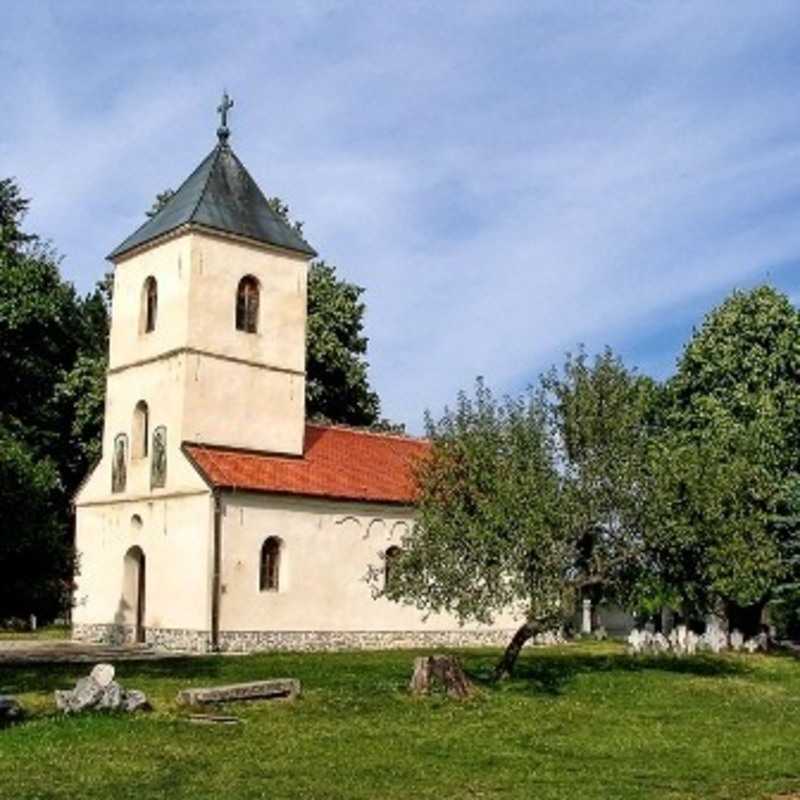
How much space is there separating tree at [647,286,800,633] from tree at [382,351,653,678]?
1057 mm

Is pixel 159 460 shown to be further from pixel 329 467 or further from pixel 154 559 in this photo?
pixel 329 467

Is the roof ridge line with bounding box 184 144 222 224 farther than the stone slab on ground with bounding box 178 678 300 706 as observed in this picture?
Yes

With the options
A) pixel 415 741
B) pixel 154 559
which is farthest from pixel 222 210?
pixel 415 741

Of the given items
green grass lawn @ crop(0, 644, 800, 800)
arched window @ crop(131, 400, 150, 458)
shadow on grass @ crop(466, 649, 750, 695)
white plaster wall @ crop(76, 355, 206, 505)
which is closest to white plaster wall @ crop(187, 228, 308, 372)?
white plaster wall @ crop(76, 355, 206, 505)

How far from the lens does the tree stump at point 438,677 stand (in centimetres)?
2345

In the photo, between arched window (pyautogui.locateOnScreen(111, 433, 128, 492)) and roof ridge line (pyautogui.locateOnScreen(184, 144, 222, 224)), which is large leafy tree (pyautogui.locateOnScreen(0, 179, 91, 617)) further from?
roof ridge line (pyautogui.locateOnScreen(184, 144, 222, 224))

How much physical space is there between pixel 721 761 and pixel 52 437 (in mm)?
36796

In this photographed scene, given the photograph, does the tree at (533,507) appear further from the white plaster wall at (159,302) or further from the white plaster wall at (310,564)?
the white plaster wall at (159,302)

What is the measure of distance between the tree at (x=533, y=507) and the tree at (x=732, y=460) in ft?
3.47

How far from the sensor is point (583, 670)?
30.2 metres

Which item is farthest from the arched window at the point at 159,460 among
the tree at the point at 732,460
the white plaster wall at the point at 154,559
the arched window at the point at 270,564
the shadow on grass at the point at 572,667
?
the tree at the point at 732,460

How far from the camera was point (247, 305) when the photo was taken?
135 ft

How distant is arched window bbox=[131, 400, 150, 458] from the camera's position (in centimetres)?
4009

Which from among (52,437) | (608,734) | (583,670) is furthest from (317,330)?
(608,734)
